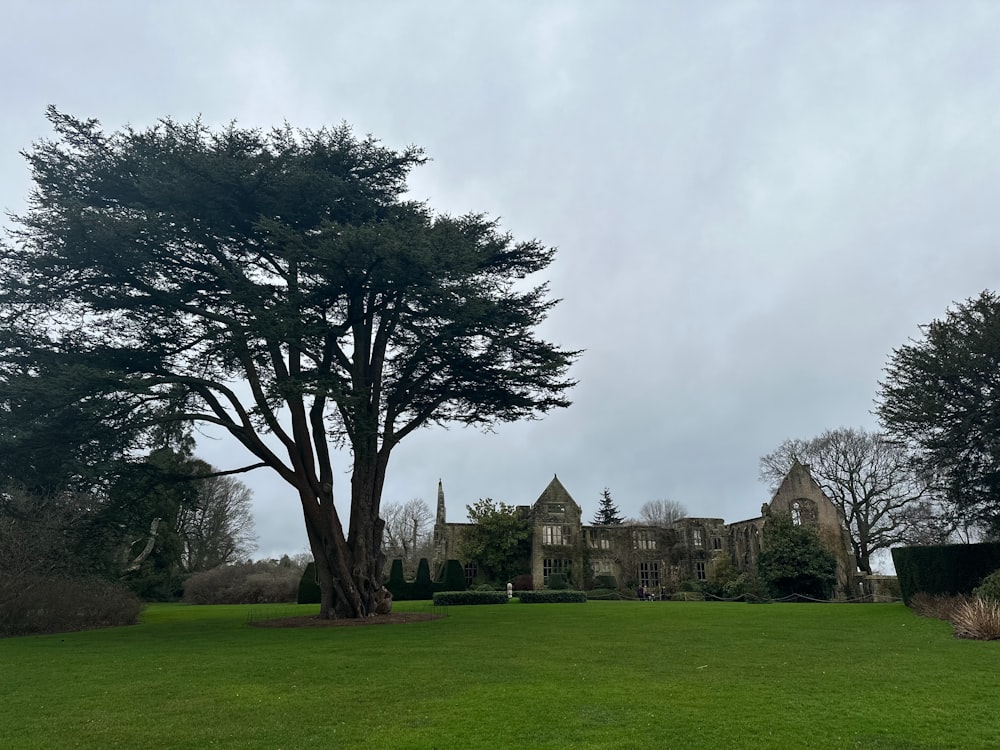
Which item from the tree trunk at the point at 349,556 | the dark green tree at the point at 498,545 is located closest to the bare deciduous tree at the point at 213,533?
the dark green tree at the point at 498,545

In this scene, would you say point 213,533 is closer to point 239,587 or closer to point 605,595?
point 239,587

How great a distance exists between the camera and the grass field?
704cm

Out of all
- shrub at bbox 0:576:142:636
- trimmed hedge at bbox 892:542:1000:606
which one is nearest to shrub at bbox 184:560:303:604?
shrub at bbox 0:576:142:636

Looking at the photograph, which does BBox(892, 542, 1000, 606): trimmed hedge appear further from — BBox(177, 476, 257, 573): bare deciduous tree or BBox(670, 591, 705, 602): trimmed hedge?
BBox(177, 476, 257, 573): bare deciduous tree

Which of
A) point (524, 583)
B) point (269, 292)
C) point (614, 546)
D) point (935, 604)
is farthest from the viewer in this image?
point (614, 546)

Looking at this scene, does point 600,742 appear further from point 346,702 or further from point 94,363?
point 94,363

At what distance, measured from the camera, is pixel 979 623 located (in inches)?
566

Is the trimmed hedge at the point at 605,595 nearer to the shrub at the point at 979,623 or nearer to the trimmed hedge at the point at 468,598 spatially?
the trimmed hedge at the point at 468,598

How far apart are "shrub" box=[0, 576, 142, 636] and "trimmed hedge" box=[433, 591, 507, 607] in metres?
12.9

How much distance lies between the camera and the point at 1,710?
884cm

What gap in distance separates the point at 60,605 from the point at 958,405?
30.5 meters

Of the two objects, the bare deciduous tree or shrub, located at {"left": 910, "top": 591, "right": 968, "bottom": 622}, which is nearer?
shrub, located at {"left": 910, "top": 591, "right": 968, "bottom": 622}

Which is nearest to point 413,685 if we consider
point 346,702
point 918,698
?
point 346,702

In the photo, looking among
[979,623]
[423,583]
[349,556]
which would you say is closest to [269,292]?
[349,556]
